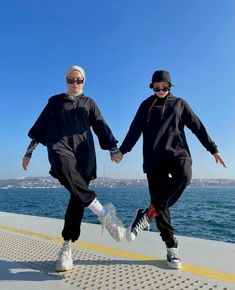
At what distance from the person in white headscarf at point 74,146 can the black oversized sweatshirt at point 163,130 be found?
1.25 ft

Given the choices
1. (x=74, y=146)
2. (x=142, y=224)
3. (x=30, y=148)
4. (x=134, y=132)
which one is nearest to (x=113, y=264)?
(x=142, y=224)

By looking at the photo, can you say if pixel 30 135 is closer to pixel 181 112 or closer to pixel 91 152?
pixel 91 152

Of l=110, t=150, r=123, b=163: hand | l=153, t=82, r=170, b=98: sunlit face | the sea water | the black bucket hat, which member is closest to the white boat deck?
l=110, t=150, r=123, b=163: hand

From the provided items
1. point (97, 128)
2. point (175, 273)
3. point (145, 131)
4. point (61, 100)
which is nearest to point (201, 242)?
point (175, 273)

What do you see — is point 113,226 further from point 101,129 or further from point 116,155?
point 101,129

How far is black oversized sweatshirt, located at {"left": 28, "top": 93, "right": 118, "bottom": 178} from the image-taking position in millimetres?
3861

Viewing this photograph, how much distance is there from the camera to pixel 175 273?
3.45 m

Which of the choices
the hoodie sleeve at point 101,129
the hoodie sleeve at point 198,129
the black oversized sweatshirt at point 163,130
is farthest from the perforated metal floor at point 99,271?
the hoodie sleeve at point 198,129

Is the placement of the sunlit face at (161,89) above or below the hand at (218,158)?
above

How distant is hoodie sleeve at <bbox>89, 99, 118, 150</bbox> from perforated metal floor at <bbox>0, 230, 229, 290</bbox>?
140 cm

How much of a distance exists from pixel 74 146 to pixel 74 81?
83cm

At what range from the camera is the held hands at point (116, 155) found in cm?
419

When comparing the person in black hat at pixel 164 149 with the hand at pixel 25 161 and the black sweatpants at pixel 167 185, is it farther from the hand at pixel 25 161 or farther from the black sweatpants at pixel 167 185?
the hand at pixel 25 161

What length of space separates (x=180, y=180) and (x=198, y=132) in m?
0.71
